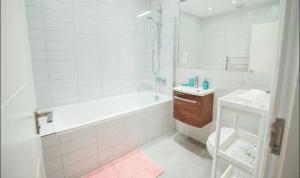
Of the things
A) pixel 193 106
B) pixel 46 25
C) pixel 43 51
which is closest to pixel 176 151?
pixel 193 106

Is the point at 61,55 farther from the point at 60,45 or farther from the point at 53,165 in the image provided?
→ the point at 53,165

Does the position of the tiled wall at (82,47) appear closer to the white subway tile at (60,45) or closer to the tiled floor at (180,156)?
the white subway tile at (60,45)

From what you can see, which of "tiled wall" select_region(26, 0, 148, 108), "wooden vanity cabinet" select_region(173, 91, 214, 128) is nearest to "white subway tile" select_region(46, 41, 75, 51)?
"tiled wall" select_region(26, 0, 148, 108)

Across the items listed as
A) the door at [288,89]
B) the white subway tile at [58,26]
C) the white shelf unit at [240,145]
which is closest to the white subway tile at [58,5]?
the white subway tile at [58,26]

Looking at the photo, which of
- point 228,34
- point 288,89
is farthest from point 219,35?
point 288,89

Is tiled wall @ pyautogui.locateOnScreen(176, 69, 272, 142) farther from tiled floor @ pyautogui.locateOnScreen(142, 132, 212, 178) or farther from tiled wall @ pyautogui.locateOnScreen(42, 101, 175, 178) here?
tiled wall @ pyautogui.locateOnScreen(42, 101, 175, 178)

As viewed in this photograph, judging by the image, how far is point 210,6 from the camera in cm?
198

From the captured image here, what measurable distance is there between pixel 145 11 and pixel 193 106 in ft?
6.64

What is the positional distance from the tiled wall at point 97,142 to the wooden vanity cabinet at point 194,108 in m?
0.38

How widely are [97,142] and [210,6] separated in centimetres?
221

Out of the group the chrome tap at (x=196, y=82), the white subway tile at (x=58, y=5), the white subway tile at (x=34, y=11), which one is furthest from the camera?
the chrome tap at (x=196, y=82)

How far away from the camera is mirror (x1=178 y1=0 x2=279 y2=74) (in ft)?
5.17

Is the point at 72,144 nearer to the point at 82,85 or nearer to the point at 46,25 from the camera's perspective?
the point at 82,85

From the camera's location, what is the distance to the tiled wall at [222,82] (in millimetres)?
1619
